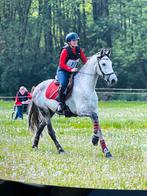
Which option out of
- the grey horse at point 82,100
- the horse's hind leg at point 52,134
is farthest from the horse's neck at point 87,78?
the horse's hind leg at point 52,134

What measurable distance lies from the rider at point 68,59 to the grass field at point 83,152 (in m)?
0.15

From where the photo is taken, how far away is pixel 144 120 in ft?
6.93

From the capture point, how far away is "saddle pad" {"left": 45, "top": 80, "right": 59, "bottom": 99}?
7.06 ft

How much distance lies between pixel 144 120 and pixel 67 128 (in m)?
0.28

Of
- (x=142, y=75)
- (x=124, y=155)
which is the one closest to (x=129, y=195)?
(x=124, y=155)

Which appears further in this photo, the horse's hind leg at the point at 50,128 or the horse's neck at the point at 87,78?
the horse's hind leg at the point at 50,128

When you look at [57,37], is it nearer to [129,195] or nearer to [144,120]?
[144,120]

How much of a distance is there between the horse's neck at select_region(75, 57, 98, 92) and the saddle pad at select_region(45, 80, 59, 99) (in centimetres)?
9

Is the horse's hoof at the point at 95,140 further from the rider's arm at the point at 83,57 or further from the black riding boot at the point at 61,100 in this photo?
the rider's arm at the point at 83,57

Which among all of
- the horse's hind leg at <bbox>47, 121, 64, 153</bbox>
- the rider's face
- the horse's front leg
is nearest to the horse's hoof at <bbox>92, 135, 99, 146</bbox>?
the horse's front leg

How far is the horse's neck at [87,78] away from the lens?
2084 mm

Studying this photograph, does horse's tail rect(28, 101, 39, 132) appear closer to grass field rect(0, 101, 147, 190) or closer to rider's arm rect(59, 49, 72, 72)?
grass field rect(0, 101, 147, 190)

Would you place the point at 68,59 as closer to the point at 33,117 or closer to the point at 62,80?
the point at 62,80

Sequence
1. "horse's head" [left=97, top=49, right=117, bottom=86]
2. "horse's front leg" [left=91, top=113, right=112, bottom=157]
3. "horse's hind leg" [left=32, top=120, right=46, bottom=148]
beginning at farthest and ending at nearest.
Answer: "horse's hind leg" [left=32, top=120, right=46, bottom=148], "horse's front leg" [left=91, top=113, right=112, bottom=157], "horse's head" [left=97, top=49, right=117, bottom=86]
